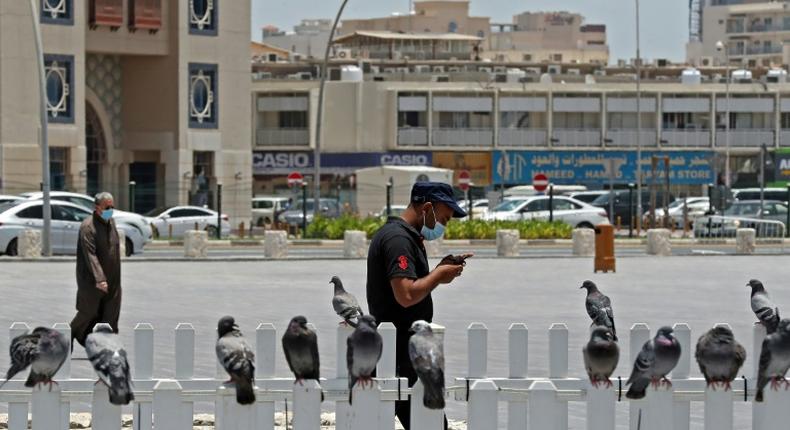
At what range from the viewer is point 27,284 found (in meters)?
29.6

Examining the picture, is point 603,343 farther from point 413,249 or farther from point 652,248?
point 652,248

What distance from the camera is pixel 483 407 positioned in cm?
925

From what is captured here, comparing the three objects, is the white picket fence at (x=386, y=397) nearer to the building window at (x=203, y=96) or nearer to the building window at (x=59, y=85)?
the building window at (x=59, y=85)

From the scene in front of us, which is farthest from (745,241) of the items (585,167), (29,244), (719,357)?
(585,167)

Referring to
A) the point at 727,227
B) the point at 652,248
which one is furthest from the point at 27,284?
the point at 727,227

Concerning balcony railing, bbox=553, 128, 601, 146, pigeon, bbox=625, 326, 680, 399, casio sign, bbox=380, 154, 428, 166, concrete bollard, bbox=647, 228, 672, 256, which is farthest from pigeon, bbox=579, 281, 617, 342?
balcony railing, bbox=553, 128, 601, 146

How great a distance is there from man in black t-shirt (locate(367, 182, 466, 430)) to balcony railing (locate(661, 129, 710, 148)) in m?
84.3

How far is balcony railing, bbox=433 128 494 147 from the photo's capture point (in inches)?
3600

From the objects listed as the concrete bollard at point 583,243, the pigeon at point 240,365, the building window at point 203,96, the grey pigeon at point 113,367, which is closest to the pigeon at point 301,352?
the pigeon at point 240,365

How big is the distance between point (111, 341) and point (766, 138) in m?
88.3

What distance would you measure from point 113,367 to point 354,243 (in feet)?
99.8

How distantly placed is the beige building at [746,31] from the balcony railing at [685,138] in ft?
163

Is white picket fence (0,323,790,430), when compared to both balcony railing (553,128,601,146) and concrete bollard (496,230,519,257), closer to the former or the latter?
concrete bollard (496,230,519,257)

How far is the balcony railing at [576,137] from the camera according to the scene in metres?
92.4
